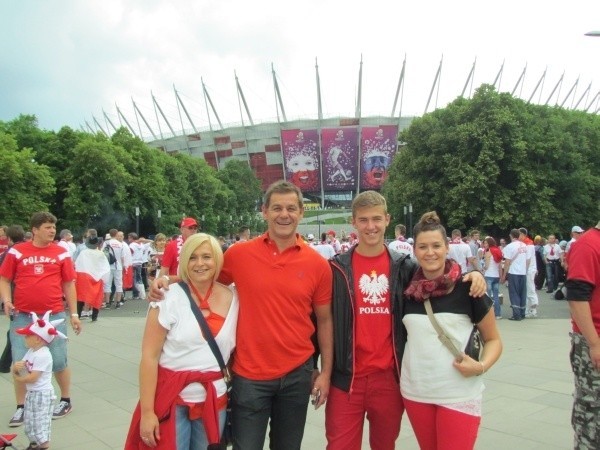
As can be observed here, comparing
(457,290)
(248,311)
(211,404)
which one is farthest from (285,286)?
(457,290)

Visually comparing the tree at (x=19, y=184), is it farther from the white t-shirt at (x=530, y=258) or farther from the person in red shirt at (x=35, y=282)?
the person in red shirt at (x=35, y=282)

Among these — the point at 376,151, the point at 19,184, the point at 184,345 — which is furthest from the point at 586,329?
the point at 376,151

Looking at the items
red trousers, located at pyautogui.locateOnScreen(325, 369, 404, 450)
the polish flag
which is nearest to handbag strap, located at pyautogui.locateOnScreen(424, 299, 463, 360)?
red trousers, located at pyautogui.locateOnScreen(325, 369, 404, 450)

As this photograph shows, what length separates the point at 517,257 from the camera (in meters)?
11.2

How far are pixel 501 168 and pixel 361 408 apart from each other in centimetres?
3154

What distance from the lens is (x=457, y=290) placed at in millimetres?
2822

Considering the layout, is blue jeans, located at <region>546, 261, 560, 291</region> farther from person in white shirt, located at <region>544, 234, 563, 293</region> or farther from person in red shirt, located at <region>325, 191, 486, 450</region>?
person in red shirt, located at <region>325, 191, 486, 450</region>

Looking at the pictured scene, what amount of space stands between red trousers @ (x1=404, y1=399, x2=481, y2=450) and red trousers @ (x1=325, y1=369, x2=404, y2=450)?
143mm

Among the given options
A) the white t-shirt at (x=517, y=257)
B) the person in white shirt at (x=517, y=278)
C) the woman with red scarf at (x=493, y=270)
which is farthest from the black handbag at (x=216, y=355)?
the woman with red scarf at (x=493, y=270)

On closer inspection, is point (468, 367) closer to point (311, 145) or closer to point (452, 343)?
point (452, 343)

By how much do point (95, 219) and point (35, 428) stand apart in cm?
3622

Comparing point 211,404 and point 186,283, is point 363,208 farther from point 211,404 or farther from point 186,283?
point 211,404

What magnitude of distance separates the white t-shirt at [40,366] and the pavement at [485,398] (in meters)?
0.59

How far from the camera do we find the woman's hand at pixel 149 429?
2658 millimetres
